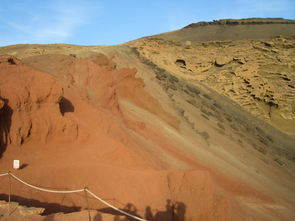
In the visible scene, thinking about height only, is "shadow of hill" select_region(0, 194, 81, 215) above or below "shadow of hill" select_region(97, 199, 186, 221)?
above

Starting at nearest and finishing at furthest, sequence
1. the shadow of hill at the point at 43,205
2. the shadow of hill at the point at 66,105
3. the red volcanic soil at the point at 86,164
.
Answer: the shadow of hill at the point at 43,205 → the red volcanic soil at the point at 86,164 → the shadow of hill at the point at 66,105

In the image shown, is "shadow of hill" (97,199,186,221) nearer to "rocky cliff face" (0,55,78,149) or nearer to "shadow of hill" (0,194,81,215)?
"shadow of hill" (0,194,81,215)

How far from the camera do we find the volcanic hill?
210 inches

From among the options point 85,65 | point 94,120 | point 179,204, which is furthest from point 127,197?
point 85,65

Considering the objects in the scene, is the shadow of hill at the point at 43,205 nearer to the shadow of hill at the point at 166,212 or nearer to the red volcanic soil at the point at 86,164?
the red volcanic soil at the point at 86,164

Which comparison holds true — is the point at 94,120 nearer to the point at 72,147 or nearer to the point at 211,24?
the point at 72,147

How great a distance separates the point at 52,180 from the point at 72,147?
129cm

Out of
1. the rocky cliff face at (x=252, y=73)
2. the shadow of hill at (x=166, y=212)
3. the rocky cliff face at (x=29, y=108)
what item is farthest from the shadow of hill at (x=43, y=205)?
the rocky cliff face at (x=252, y=73)

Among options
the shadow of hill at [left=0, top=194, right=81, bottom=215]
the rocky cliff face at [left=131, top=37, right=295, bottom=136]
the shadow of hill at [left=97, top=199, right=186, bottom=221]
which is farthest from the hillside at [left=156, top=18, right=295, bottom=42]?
the shadow of hill at [left=0, top=194, right=81, bottom=215]

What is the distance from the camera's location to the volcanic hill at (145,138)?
5336mm

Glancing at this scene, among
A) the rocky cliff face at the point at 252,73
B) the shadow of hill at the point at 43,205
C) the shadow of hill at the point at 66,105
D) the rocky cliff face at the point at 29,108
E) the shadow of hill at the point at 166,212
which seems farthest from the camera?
the rocky cliff face at the point at 252,73

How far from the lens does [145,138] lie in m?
9.55

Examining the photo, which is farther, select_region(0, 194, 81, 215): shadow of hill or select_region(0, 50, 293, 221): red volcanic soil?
select_region(0, 50, 293, 221): red volcanic soil

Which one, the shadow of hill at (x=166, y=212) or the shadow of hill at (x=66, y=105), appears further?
the shadow of hill at (x=66, y=105)
